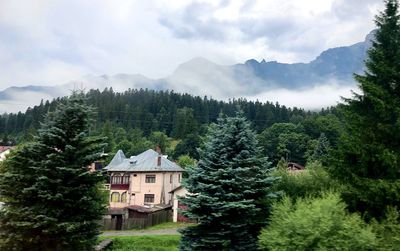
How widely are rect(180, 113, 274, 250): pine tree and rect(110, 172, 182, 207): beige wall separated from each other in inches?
1201

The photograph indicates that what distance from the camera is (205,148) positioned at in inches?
866

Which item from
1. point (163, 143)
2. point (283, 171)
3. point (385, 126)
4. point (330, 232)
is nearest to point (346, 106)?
point (385, 126)

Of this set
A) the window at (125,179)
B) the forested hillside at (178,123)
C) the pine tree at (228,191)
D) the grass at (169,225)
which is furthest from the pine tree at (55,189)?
the forested hillside at (178,123)

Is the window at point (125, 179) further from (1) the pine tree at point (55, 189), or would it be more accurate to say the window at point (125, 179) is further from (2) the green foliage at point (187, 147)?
(2) the green foliage at point (187, 147)

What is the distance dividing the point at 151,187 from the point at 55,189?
33157 mm

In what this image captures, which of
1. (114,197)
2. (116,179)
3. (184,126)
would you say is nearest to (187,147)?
(184,126)

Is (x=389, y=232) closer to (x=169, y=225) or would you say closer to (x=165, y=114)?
(x=169, y=225)

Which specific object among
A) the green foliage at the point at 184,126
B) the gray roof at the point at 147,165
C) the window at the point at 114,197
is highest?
the green foliage at the point at 184,126

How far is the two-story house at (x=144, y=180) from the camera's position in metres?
51.6

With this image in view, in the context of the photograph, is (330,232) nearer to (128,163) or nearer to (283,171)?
(283,171)

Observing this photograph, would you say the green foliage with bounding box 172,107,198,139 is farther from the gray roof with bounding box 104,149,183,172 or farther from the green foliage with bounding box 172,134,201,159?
the gray roof with bounding box 104,149,183,172

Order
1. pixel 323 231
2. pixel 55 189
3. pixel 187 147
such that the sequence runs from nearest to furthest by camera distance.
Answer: pixel 323 231, pixel 55 189, pixel 187 147

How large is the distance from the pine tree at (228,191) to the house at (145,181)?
2958 cm

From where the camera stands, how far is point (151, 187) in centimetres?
Answer: 5184
